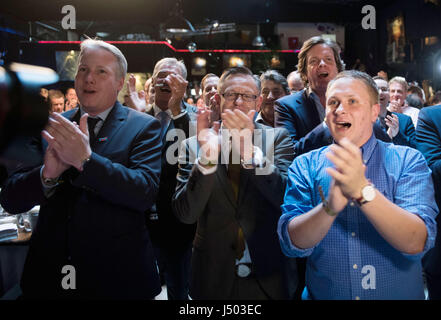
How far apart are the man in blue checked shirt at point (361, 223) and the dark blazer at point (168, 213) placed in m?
0.96

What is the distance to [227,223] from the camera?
4.86 ft

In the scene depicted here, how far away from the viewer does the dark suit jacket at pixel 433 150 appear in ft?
5.54

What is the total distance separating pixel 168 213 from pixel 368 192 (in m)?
1.37

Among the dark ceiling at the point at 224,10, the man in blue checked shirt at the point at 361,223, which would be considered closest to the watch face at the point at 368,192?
the man in blue checked shirt at the point at 361,223

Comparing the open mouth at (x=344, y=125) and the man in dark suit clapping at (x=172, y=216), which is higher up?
the open mouth at (x=344, y=125)

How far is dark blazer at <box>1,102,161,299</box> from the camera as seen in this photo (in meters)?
1.39

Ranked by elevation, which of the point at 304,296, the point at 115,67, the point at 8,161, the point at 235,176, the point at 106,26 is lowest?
the point at 304,296

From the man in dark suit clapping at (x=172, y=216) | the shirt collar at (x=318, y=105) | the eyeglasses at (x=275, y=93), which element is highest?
the eyeglasses at (x=275, y=93)

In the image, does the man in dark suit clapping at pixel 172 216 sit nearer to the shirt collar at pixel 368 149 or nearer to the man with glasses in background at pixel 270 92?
the man with glasses in background at pixel 270 92

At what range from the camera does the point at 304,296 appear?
1352 mm

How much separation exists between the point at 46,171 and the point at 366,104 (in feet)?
3.79

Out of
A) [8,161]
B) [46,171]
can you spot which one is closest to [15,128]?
[8,161]

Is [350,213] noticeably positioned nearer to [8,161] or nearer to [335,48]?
[8,161]

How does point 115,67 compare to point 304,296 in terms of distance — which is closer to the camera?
point 304,296
